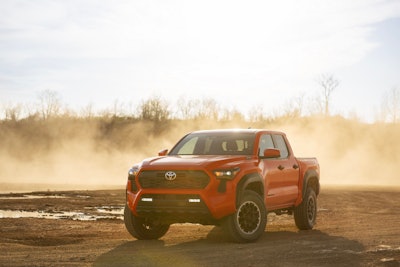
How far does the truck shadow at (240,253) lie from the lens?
9406 mm

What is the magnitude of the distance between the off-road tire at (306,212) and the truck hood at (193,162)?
266cm

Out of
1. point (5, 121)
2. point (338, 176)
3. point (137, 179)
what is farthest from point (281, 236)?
point (5, 121)

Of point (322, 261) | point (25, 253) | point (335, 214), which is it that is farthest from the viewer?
point (335, 214)

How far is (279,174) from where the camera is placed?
1265 centimetres

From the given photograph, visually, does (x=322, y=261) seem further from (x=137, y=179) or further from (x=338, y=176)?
(x=338, y=176)

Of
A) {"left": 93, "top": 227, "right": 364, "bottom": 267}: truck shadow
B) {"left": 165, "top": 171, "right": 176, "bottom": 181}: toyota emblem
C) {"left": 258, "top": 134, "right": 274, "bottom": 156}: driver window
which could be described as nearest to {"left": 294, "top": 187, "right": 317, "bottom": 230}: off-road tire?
{"left": 93, "top": 227, "right": 364, "bottom": 267}: truck shadow

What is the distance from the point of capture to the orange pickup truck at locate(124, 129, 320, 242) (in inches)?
428

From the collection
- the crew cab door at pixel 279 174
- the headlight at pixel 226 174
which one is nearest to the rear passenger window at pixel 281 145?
the crew cab door at pixel 279 174

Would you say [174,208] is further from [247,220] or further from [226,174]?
[247,220]

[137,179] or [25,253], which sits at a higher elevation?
[137,179]

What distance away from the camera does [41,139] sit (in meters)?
74.2

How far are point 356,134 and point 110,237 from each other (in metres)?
59.6

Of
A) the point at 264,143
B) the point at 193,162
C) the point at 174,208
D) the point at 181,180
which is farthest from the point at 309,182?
the point at 174,208

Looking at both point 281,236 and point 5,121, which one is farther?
point 5,121
